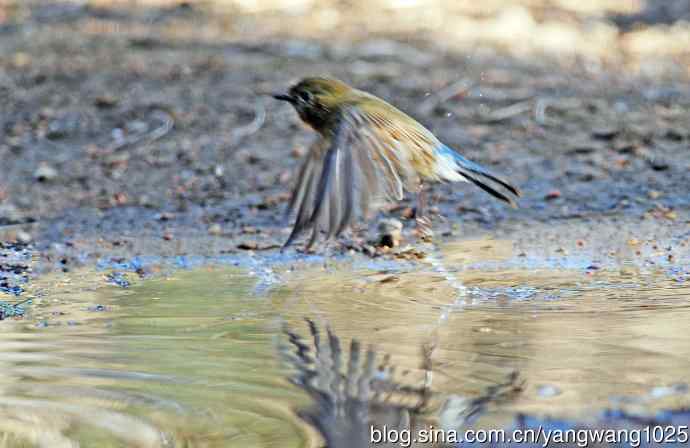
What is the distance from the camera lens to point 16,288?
20.1ft

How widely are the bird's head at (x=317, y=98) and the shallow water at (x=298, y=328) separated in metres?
0.85

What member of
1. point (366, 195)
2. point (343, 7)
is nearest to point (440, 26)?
point (343, 7)

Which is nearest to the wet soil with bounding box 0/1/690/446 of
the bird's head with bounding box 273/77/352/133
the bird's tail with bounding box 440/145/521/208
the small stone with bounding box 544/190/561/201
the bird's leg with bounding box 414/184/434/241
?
the small stone with bounding box 544/190/561/201

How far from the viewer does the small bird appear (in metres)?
5.25

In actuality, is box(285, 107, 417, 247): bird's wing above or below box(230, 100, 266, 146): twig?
above

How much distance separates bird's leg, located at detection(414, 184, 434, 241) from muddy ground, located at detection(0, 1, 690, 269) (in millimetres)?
323

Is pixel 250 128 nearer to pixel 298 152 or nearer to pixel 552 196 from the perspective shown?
pixel 298 152

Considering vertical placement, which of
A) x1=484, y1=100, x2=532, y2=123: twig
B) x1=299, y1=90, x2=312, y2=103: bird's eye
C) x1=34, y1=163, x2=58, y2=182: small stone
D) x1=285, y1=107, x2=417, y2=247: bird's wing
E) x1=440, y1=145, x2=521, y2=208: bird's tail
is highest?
x1=299, y1=90, x2=312, y2=103: bird's eye

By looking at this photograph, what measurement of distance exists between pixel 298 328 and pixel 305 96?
6.06 ft

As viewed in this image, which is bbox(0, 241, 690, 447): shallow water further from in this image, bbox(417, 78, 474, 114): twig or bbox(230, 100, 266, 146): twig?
bbox(417, 78, 474, 114): twig

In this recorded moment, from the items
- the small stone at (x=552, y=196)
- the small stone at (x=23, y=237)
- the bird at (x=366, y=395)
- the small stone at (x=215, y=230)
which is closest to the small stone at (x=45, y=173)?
the small stone at (x=23, y=237)

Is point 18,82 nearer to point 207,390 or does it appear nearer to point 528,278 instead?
point 528,278

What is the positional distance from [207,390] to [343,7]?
9.39 meters

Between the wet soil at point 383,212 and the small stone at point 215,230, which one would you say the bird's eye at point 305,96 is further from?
the small stone at point 215,230
